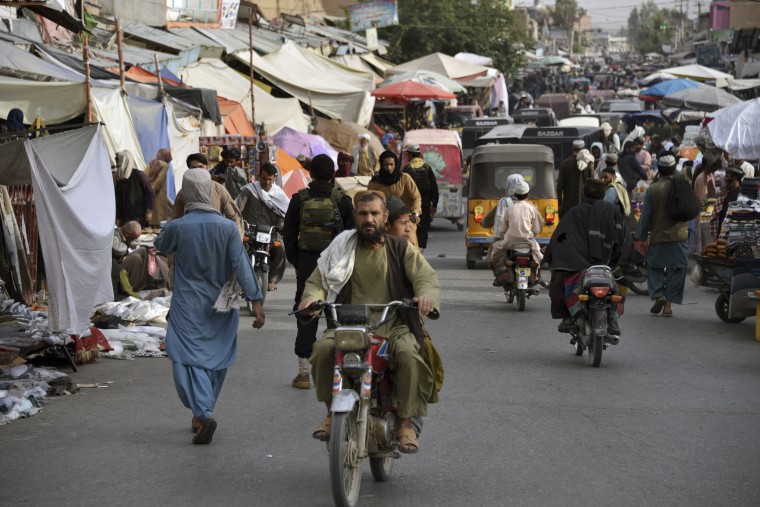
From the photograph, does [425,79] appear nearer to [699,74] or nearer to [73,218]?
[699,74]

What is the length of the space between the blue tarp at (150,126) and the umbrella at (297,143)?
7191 mm

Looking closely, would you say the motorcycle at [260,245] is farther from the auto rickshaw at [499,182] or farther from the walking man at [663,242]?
the auto rickshaw at [499,182]

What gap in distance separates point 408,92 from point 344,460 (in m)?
28.5

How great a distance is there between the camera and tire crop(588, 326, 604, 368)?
1046cm

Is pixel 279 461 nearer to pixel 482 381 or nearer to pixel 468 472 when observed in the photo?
pixel 468 472

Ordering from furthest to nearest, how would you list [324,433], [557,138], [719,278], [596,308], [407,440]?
[557,138], [719,278], [596,308], [407,440], [324,433]

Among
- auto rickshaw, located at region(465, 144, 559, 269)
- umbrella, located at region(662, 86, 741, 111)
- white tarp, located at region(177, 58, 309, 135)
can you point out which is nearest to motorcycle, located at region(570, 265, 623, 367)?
auto rickshaw, located at region(465, 144, 559, 269)

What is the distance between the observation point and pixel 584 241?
10.8m

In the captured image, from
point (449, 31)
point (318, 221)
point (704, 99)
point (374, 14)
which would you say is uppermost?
point (374, 14)

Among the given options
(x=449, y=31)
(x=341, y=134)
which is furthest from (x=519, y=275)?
(x=449, y=31)

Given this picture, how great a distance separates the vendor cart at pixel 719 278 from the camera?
1329cm

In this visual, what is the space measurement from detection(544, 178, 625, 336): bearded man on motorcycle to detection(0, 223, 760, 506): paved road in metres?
0.63

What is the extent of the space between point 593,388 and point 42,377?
421cm

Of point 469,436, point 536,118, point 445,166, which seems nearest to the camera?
point 469,436
